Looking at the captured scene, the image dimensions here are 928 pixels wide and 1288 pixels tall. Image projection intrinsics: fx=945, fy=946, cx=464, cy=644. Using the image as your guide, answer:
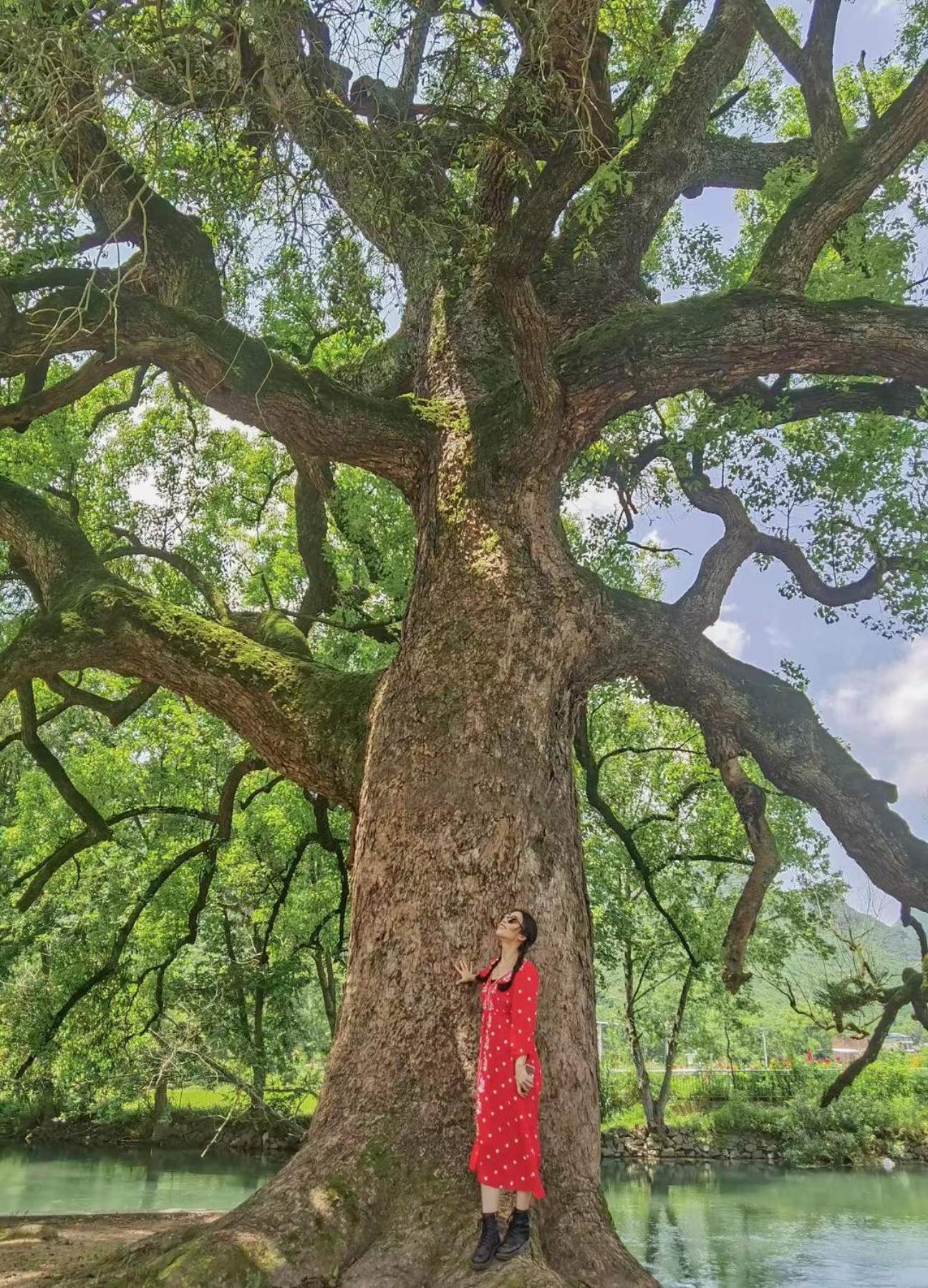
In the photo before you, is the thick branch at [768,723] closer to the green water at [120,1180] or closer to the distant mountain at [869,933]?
the distant mountain at [869,933]

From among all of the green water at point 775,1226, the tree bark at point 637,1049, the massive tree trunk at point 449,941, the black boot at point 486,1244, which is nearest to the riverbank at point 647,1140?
the tree bark at point 637,1049

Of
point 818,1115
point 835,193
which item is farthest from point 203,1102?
point 835,193

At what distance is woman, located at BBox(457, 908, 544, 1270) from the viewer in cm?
375

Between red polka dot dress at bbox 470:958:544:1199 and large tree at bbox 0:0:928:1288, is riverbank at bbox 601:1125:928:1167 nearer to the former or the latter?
large tree at bbox 0:0:928:1288

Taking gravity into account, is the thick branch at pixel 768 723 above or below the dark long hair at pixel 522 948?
above

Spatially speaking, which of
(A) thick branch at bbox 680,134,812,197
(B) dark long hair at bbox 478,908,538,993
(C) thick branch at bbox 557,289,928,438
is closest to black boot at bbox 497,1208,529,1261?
(B) dark long hair at bbox 478,908,538,993

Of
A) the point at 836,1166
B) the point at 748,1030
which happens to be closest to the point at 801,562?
the point at 836,1166

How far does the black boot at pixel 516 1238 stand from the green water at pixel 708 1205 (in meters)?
6.20

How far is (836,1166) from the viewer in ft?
66.9

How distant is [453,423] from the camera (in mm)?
6375

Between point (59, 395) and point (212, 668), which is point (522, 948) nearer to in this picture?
point (212, 668)

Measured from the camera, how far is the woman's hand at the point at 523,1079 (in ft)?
13.0

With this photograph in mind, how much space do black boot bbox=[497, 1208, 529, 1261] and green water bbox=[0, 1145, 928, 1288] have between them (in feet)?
20.3

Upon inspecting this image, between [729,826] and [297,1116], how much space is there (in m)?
9.68
